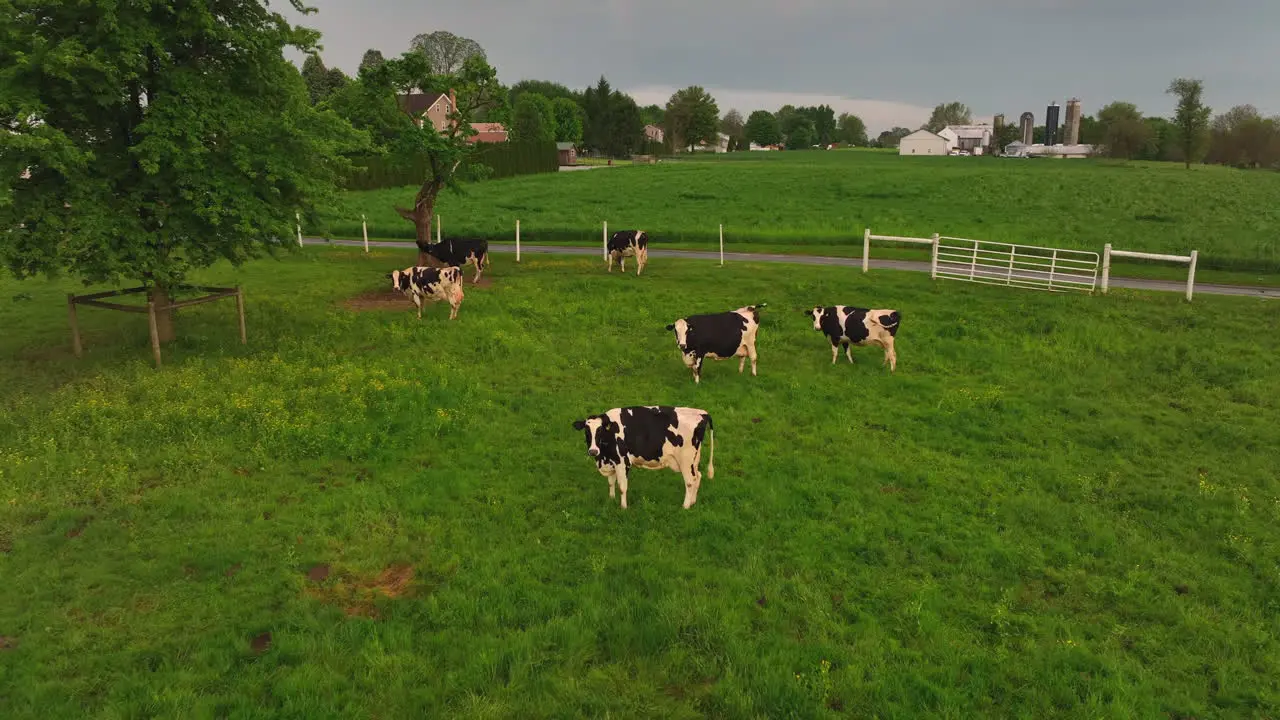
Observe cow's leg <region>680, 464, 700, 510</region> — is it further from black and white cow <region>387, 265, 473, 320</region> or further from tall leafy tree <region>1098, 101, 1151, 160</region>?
tall leafy tree <region>1098, 101, 1151, 160</region>

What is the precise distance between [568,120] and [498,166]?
4291cm

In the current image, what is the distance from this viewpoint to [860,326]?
1620 centimetres

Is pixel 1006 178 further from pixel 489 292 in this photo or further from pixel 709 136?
pixel 709 136

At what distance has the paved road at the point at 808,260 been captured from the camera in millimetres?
23375

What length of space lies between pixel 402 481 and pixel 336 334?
9.12 m

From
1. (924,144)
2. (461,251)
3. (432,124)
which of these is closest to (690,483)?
(461,251)

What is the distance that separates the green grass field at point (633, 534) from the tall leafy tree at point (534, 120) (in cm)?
7228

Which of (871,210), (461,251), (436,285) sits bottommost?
(436,285)

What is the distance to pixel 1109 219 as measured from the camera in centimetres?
4097

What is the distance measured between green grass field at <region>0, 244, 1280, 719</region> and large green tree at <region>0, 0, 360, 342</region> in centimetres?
283

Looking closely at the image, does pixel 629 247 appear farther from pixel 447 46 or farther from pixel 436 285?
pixel 447 46

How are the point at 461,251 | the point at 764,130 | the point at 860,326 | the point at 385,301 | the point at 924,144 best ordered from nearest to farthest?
the point at 860,326 → the point at 385,301 → the point at 461,251 → the point at 924,144 → the point at 764,130

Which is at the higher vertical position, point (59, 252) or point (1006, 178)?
point (1006, 178)

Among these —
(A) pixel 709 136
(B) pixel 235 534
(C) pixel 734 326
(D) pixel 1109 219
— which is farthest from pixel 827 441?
(A) pixel 709 136
